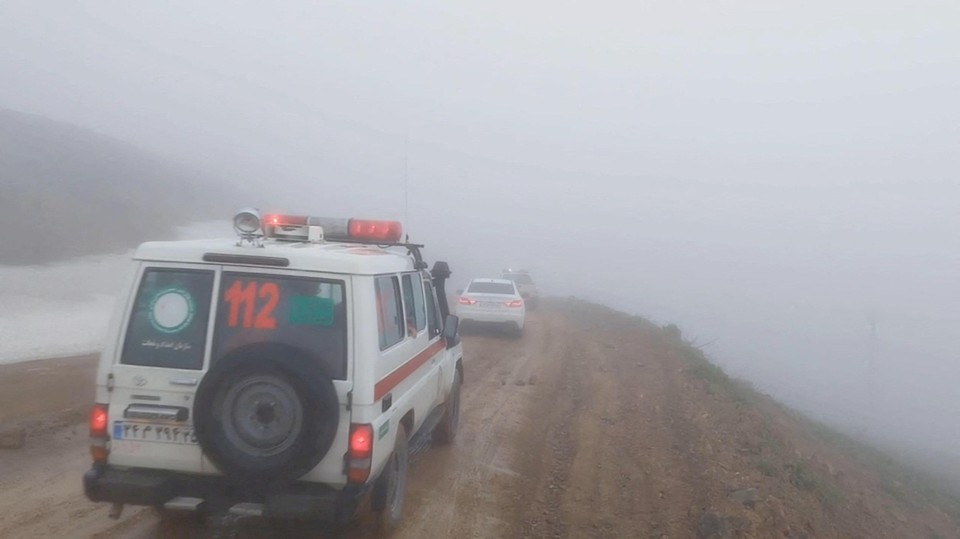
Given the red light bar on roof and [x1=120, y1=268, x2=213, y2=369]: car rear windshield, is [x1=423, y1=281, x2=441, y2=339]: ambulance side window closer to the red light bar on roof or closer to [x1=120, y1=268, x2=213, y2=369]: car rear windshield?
the red light bar on roof

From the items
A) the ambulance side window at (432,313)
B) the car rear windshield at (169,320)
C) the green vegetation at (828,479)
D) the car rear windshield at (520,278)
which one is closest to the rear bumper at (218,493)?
the car rear windshield at (169,320)

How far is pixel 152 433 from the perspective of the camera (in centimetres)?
463

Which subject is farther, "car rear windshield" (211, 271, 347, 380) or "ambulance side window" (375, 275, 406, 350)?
"ambulance side window" (375, 275, 406, 350)

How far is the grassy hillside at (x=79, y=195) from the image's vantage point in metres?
28.2

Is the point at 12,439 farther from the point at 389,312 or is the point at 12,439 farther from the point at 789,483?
the point at 789,483

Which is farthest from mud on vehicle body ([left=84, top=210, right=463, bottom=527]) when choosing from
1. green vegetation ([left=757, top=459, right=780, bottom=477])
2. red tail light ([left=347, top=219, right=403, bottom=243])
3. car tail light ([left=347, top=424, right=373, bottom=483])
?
green vegetation ([left=757, top=459, right=780, bottom=477])

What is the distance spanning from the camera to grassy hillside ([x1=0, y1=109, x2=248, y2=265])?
92.5 ft

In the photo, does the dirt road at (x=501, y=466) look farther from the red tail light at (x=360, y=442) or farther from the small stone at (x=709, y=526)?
the red tail light at (x=360, y=442)

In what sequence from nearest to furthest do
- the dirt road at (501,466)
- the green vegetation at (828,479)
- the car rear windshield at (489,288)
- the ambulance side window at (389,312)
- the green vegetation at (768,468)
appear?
the ambulance side window at (389,312), the dirt road at (501,466), the green vegetation at (768,468), the green vegetation at (828,479), the car rear windshield at (489,288)

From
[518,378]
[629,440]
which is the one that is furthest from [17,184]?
[629,440]

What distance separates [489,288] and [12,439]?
508 inches

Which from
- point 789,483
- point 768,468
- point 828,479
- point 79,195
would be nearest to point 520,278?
point 79,195

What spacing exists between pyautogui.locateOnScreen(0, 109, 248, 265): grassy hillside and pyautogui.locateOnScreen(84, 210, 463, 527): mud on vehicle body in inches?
907

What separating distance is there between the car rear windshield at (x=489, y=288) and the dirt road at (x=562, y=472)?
228 inches
